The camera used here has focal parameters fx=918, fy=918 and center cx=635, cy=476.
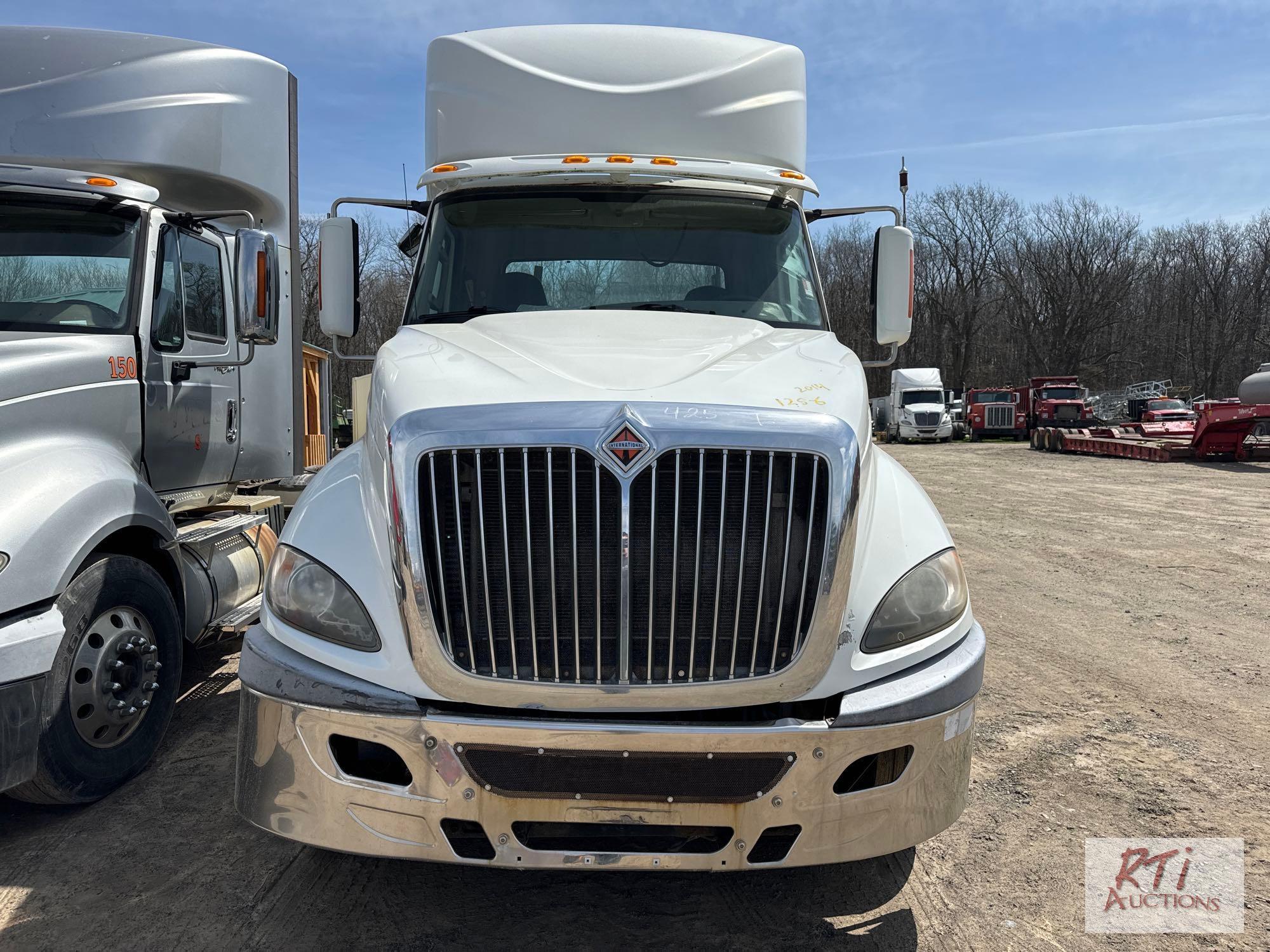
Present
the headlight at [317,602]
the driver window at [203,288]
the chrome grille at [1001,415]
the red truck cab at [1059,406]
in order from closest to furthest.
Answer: the headlight at [317,602], the driver window at [203,288], the red truck cab at [1059,406], the chrome grille at [1001,415]

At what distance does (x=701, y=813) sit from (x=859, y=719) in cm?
51

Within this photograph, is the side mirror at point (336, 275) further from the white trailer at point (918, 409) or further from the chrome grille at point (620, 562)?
the white trailer at point (918, 409)

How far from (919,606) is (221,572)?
13.2 feet

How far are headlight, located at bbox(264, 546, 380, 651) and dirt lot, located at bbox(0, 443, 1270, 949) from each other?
1031mm

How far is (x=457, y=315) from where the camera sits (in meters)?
4.13

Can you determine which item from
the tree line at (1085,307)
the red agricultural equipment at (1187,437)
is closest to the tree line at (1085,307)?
the tree line at (1085,307)

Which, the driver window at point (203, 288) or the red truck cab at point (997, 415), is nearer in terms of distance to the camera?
the driver window at point (203, 288)

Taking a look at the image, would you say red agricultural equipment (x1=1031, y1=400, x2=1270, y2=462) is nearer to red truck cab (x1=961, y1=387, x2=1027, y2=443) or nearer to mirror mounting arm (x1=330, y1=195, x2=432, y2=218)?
red truck cab (x1=961, y1=387, x2=1027, y2=443)

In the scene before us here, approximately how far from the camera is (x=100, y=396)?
441 centimetres

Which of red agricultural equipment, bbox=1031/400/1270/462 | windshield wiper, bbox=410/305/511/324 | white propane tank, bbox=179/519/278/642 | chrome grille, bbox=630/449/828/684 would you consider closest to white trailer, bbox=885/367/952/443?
red agricultural equipment, bbox=1031/400/1270/462

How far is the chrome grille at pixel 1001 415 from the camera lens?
41.3 metres

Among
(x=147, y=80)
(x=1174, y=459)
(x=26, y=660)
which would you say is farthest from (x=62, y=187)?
(x=1174, y=459)

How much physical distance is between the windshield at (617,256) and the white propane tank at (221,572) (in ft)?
6.49
